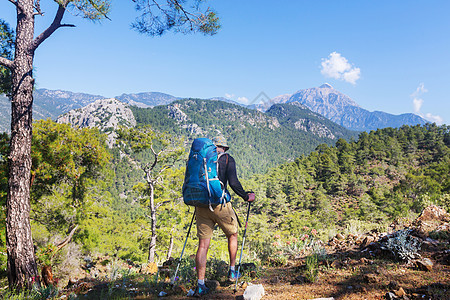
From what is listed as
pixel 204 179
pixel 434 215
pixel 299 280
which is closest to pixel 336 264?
pixel 299 280

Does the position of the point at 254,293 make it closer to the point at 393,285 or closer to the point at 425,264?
the point at 393,285

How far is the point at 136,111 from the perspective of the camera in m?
190

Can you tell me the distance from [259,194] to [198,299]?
29369 mm

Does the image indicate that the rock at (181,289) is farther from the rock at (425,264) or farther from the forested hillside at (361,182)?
the forested hillside at (361,182)

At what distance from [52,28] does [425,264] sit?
6.58 m

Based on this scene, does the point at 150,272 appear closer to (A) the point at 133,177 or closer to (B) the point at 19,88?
(B) the point at 19,88

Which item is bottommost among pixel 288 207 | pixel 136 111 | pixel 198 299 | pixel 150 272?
pixel 288 207

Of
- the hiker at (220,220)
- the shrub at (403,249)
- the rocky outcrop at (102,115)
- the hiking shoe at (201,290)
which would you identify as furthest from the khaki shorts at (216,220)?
the rocky outcrop at (102,115)

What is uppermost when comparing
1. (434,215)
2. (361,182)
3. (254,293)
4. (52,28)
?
(52,28)

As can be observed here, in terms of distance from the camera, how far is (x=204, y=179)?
2.64m

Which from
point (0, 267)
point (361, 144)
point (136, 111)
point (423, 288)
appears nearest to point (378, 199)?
point (361, 144)

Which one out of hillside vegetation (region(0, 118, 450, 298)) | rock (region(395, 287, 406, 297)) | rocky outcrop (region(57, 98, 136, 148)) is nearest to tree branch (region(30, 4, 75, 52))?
hillside vegetation (region(0, 118, 450, 298))

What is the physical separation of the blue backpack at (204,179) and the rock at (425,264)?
7.55ft

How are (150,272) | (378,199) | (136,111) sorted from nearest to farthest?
(150,272) < (378,199) < (136,111)
